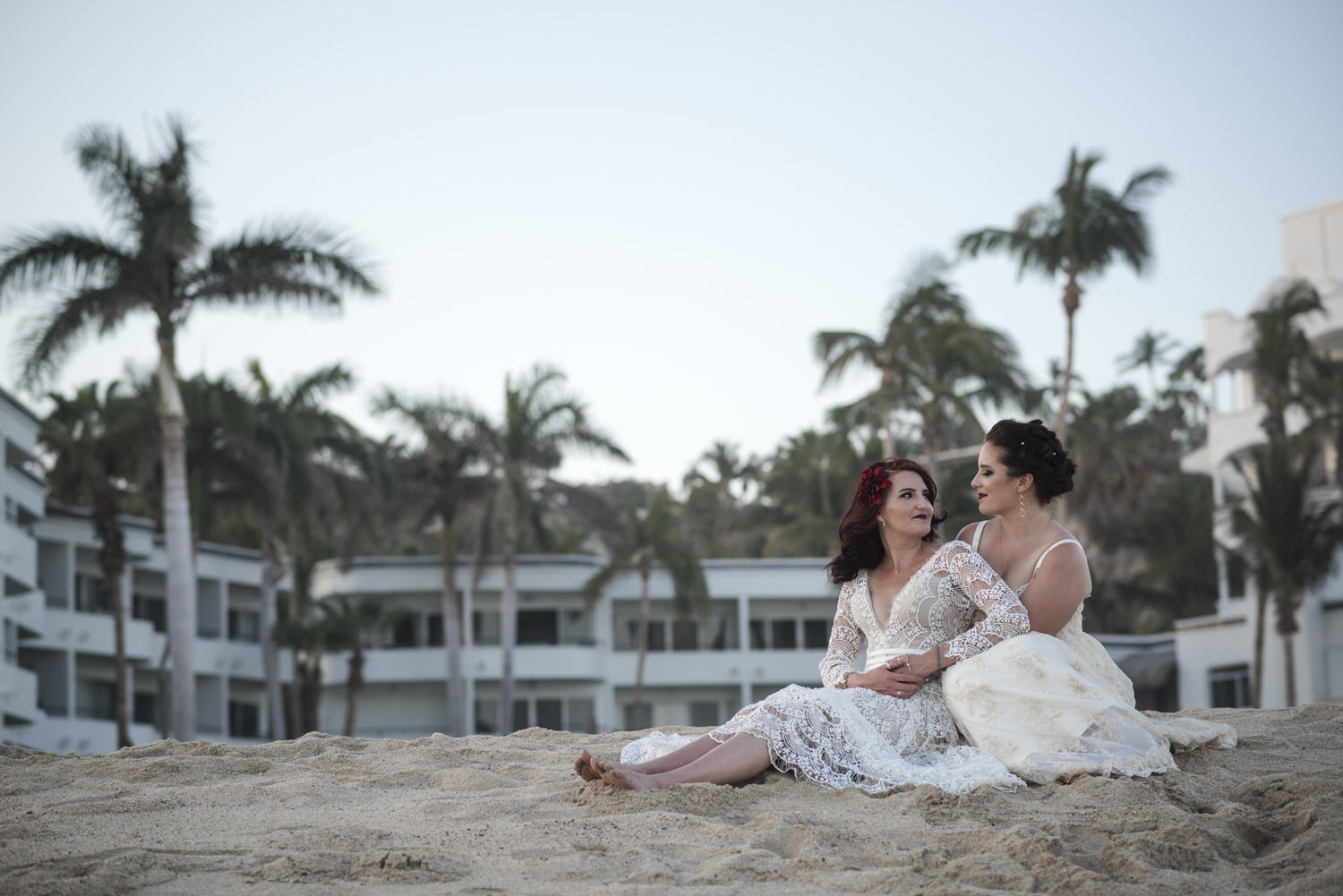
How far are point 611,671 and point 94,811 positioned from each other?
37435 mm

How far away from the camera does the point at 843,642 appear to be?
6.35 m

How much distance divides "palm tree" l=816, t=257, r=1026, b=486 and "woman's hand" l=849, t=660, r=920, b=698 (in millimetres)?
24020

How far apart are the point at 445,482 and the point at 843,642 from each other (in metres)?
31.2

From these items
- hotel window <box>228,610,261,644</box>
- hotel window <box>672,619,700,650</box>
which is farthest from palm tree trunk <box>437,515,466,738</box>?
hotel window <box>228,610,261,644</box>

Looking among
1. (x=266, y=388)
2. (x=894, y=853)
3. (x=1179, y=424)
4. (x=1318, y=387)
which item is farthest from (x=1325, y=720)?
(x=1179, y=424)

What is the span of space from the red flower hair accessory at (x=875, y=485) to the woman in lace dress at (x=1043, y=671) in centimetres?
42

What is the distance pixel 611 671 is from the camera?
42.2 meters

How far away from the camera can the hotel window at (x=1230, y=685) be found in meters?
31.7

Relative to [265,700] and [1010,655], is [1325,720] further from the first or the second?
[265,700]

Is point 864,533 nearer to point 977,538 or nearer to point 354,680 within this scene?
point 977,538

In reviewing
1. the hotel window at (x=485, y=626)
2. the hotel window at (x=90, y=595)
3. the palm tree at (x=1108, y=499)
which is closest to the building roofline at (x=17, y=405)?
the hotel window at (x=90, y=595)

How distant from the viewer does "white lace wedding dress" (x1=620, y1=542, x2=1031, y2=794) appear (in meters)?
5.54

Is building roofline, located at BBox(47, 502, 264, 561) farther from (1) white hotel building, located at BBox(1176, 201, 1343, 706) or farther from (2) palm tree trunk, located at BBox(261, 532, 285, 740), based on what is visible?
(1) white hotel building, located at BBox(1176, 201, 1343, 706)

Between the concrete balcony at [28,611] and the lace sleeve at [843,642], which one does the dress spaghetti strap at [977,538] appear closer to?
the lace sleeve at [843,642]
